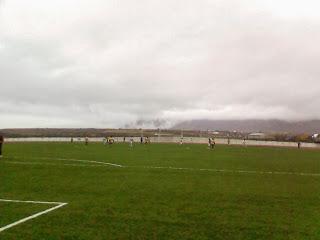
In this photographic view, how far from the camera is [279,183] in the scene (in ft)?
70.5

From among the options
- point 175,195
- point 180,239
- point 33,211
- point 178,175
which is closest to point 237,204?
point 175,195

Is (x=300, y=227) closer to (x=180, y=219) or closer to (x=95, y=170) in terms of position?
(x=180, y=219)

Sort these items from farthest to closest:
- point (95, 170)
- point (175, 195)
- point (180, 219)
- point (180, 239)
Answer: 1. point (95, 170)
2. point (175, 195)
3. point (180, 219)
4. point (180, 239)

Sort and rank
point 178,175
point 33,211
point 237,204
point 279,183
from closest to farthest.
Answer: point 33,211, point 237,204, point 279,183, point 178,175

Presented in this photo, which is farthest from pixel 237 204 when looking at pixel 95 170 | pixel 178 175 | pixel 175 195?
pixel 95 170

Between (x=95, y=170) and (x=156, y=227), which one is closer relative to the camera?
(x=156, y=227)

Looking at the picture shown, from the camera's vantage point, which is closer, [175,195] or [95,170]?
[175,195]

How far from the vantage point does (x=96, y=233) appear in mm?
10859

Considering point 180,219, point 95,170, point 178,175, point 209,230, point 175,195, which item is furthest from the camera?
point 95,170

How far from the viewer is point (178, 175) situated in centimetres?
2444

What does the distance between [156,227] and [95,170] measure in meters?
15.4

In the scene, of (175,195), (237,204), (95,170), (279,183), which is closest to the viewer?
(237,204)

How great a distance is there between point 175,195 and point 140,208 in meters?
3.09

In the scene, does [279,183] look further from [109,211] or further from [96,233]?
[96,233]
